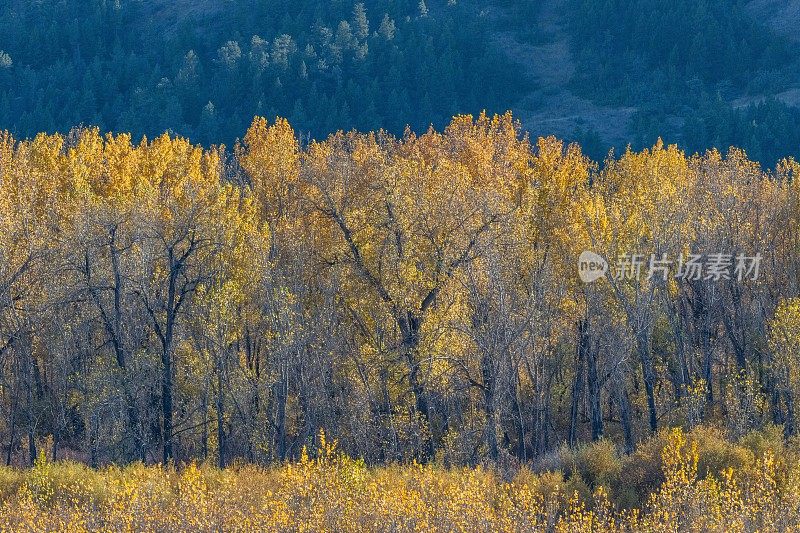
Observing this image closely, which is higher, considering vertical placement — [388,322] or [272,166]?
[272,166]

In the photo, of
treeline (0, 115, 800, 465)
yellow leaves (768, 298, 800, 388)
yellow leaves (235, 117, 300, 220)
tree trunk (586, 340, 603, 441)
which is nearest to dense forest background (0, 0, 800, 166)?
yellow leaves (235, 117, 300, 220)

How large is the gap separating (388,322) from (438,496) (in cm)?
849

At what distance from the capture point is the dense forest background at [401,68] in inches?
3743

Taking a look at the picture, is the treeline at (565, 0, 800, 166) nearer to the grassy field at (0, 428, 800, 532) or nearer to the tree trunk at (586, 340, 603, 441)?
the tree trunk at (586, 340, 603, 441)

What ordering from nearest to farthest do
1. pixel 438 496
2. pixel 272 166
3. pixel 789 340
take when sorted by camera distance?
pixel 438 496, pixel 789 340, pixel 272 166

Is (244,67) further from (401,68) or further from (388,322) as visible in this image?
(388,322)

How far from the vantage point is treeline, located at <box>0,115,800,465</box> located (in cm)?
2605

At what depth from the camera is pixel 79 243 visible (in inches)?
1112

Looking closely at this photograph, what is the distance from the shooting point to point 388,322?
1036 inches

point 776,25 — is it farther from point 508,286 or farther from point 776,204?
point 508,286

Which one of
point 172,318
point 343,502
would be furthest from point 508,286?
point 343,502

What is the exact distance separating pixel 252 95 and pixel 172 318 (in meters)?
75.8

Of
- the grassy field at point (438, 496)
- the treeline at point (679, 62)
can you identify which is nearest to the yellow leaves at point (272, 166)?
the grassy field at point (438, 496)

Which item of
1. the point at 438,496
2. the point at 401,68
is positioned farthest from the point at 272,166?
the point at 401,68
